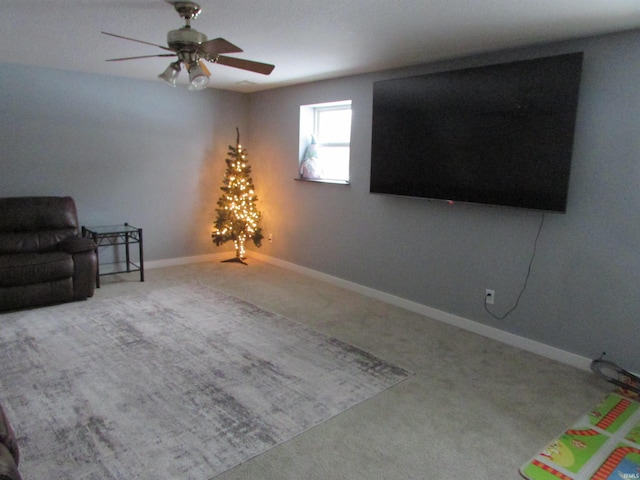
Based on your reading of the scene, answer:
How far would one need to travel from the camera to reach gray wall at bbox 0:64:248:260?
4.62 m

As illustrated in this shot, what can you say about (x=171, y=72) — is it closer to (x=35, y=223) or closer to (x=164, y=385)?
(x=164, y=385)

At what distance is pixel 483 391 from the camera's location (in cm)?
284

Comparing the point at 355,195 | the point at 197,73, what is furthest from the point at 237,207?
the point at 197,73

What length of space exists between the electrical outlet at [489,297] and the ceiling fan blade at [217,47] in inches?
105

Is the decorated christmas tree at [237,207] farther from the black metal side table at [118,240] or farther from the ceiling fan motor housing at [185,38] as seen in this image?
the ceiling fan motor housing at [185,38]

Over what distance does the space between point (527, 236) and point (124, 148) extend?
4400 millimetres

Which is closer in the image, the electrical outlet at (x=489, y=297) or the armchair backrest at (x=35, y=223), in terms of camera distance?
the electrical outlet at (x=489, y=297)

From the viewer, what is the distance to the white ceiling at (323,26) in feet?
8.33

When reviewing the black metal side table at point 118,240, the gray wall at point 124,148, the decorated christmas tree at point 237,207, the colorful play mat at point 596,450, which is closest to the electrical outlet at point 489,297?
the colorful play mat at point 596,450

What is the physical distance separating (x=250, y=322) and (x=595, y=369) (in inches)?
102

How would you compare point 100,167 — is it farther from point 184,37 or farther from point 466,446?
point 466,446

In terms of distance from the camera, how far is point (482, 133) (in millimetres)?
3475

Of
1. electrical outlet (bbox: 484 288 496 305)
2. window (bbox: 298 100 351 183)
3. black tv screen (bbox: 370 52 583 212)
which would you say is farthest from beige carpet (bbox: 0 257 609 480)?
window (bbox: 298 100 351 183)

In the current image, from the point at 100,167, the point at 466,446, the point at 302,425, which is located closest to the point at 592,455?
the point at 466,446
